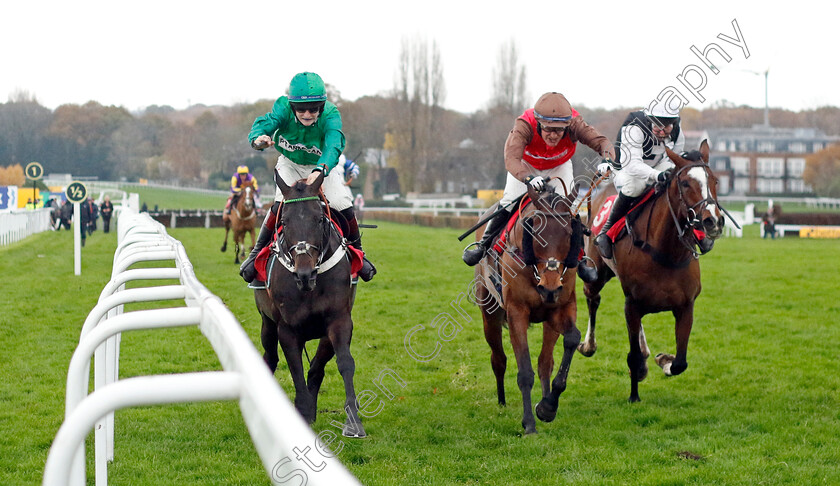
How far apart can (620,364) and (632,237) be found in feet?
6.34

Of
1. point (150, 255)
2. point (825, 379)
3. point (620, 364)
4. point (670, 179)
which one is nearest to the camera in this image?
point (150, 255)

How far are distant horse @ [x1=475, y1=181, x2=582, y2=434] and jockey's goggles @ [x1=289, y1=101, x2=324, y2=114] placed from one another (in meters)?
1.49

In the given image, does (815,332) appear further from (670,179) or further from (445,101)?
(445,101)

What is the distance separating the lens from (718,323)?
10461 mm

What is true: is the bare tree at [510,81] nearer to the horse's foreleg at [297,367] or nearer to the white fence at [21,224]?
the white fence at [21,224]

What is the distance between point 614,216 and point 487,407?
1974 mm

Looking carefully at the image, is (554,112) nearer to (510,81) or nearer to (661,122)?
(661,122)

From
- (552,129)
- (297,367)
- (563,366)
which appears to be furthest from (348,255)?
(552,129)

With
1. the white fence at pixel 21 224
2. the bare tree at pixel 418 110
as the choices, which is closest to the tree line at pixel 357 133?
the bare tree at pixel 418 110

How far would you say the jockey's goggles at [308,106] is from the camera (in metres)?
5.45

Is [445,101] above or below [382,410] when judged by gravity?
above

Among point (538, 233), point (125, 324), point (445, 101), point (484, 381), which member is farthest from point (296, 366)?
point (445, 101)

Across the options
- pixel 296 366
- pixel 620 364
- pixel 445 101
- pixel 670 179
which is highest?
pixel 445 101

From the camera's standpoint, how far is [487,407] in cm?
647
